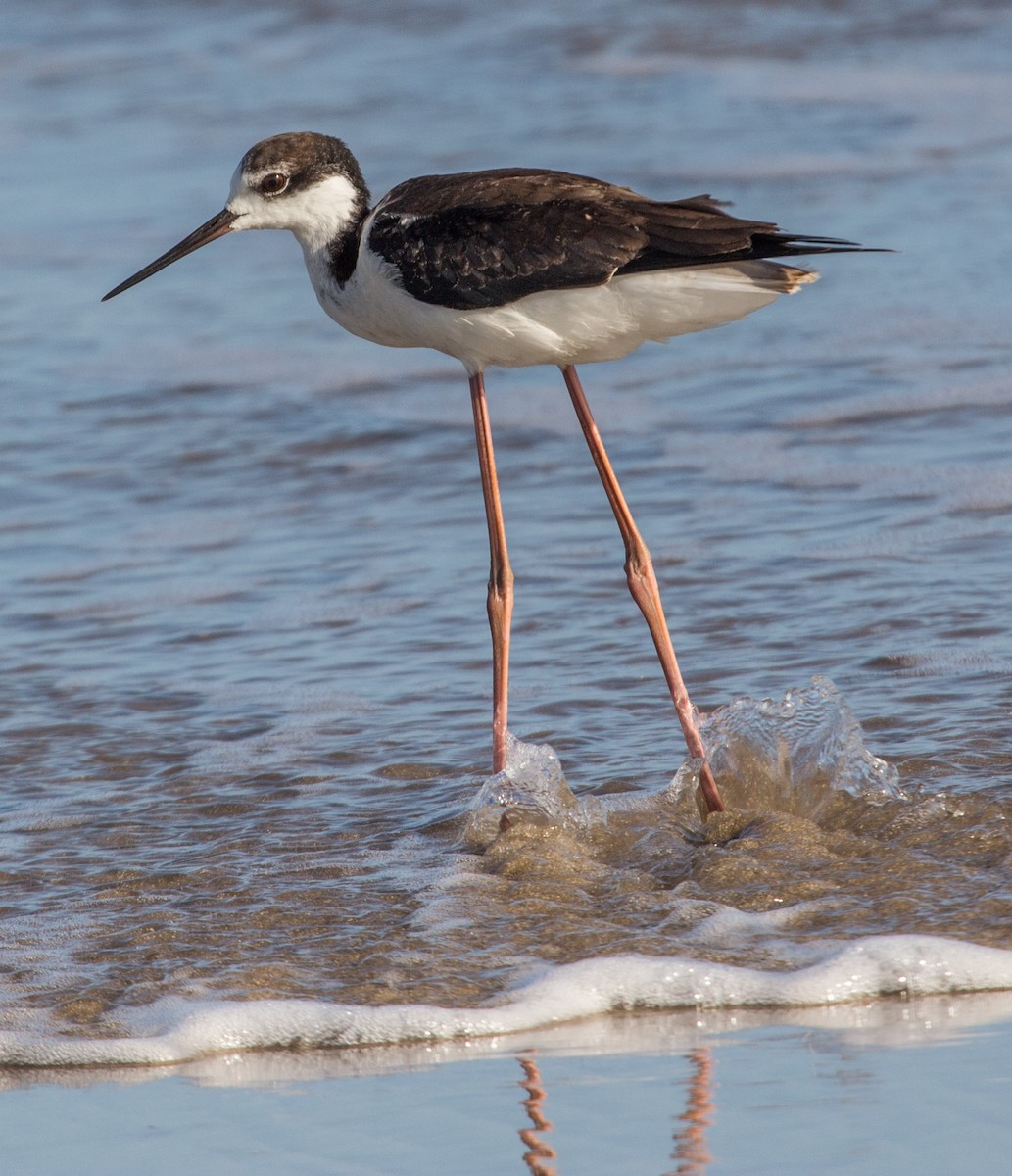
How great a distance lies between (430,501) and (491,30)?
41.7 feet

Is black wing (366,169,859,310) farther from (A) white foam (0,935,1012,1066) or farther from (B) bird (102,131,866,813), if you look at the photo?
(A) white foam (0,935,1012,1066)

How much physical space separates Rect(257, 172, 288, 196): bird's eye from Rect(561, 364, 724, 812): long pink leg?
1.06 metres

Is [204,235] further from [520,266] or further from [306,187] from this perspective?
[520,266]

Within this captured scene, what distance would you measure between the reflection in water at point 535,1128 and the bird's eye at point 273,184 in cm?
314

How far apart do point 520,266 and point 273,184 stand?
3.55ft

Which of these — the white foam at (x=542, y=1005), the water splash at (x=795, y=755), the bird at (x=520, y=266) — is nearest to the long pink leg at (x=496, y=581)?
the bird at (x=520, y=266)

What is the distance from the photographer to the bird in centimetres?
556

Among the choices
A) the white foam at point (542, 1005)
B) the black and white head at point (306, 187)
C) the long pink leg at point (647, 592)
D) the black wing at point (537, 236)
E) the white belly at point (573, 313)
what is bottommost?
the white foam at point (542, 1005)

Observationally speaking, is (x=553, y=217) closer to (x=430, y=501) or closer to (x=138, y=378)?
(x=430, y=501)

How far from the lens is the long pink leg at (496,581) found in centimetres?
607

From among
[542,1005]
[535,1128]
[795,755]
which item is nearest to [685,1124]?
[535,1128]

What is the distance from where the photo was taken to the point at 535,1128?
395cm

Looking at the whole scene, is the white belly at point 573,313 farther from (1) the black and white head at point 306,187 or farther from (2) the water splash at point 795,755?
(2) the water splash at point 795,755

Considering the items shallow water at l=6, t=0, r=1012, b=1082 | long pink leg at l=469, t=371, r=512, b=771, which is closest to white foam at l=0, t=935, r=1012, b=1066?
shallow water at l=6, t=0, r=1012, b=1082
